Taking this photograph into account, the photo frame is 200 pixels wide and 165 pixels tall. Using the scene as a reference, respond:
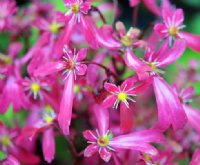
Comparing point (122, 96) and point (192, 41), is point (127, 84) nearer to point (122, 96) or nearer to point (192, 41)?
point (122, 96)

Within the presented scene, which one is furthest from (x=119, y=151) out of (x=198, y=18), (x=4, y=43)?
(x=198, y=18)

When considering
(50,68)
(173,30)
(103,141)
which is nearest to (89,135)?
(103,141)

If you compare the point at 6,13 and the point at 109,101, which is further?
the point at 6,13

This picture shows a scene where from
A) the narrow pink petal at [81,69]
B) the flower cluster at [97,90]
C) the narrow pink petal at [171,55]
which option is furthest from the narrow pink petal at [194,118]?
the narrow pink petal at [81,69]

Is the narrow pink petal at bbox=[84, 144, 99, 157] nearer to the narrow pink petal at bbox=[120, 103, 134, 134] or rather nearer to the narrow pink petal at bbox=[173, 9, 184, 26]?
the narrow pink petal at bbox=[120, 103, 134, 134]

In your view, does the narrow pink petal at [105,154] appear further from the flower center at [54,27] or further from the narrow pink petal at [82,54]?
the flower center at [54,27]

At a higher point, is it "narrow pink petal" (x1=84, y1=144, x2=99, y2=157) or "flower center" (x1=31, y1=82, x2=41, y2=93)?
"flower center" (x1=31, y1=82, x2=41, y2=93)

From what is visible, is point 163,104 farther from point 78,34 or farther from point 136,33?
point 78,34

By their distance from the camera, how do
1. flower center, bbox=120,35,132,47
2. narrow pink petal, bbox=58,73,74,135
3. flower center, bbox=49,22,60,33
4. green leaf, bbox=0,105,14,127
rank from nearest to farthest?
1. narrow pink petal, bbox=58,73,74,135
2. flower center, bbox=120,35,132,47
3. flower center, bbox=49,22,60,33
4. green leaf, bbox=0,105,14,127

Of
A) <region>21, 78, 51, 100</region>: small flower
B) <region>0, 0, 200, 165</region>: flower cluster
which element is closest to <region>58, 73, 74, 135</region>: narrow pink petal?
<region>0, 0, 200, 165</region>: flower cluster
